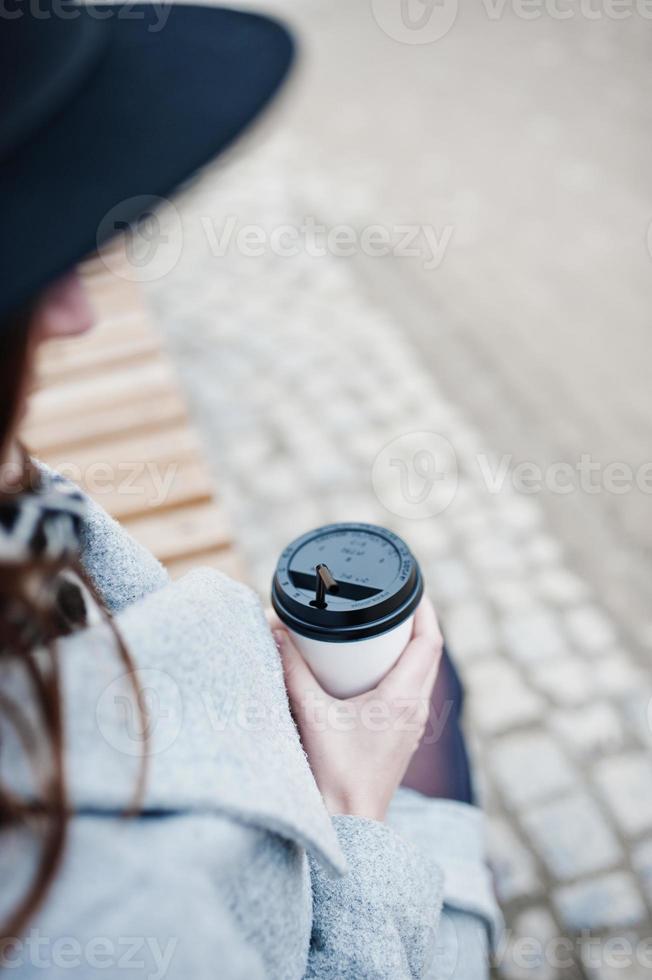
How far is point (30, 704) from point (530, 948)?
1.60 metres

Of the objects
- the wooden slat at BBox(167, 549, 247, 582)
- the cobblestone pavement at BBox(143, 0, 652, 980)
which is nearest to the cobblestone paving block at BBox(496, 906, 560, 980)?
the cobblestone pavement at BBox(143, 0, 652, 980)

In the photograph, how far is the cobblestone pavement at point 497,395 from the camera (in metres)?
2.16

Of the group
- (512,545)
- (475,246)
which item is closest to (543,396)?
(512,545)

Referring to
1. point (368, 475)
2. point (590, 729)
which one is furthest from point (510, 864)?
point (368, 475)

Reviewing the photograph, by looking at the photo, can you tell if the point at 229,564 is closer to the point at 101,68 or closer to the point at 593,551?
the point at 101,68

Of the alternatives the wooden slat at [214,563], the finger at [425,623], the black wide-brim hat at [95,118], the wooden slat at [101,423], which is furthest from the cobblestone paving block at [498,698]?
the black wide-brim hat at [95,118]

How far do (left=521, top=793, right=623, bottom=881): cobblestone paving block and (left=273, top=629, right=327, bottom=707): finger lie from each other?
3.63ft

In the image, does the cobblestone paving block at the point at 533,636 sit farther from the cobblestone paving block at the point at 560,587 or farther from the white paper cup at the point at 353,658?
the white paper cup at the point at 353,658

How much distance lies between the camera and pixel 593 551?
2867 mm

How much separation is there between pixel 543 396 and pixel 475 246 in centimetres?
140

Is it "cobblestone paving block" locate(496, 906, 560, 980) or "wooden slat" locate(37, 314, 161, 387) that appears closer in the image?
"cobblestone paving block" locate(496, 906, 560, 980)

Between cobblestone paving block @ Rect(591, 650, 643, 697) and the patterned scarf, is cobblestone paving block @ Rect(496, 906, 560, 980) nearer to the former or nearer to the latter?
cobblestone paving block @ Rect(591, 650, 643, 697)

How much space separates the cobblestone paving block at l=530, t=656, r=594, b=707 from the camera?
7.88 ft

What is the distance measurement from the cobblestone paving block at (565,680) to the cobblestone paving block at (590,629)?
0.07 m
